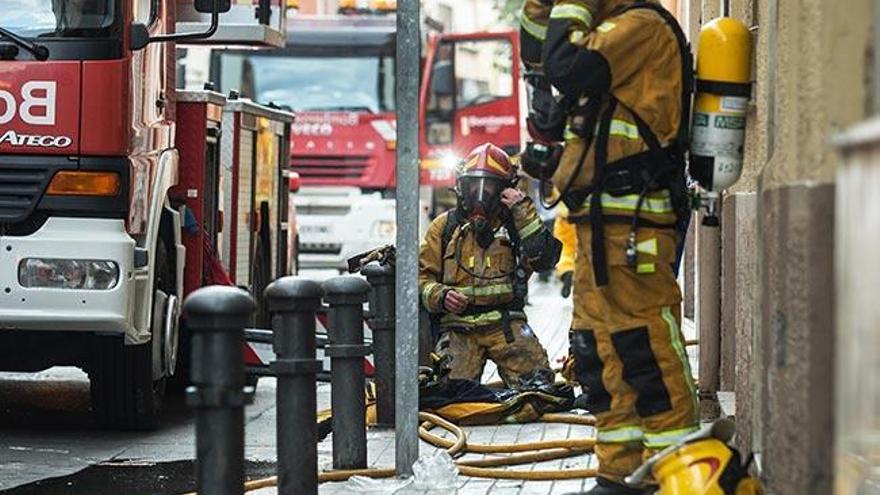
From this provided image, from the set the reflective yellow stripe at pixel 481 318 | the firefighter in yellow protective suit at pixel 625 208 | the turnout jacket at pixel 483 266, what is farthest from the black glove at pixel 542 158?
the reflective yellow stripe at pixel 481 318

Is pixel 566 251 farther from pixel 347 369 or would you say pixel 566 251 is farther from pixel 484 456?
pixel 347 369

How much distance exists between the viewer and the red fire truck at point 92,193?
9164 millimetres

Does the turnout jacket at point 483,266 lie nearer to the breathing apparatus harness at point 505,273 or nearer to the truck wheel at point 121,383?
the breathing apparatus harness at point 505,273

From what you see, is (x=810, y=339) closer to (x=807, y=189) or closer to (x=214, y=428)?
(x=807, y=189)

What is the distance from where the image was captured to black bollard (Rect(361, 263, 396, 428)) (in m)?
9.59

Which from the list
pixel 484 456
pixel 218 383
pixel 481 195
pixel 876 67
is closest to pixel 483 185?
pixel 481 195

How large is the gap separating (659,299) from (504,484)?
1401mm

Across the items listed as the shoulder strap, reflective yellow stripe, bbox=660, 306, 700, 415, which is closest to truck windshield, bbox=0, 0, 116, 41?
the shoulder strap

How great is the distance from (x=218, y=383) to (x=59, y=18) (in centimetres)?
385

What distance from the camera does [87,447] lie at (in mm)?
9617

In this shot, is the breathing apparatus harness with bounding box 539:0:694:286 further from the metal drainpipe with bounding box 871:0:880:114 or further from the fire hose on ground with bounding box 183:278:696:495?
the metal drainpipe with bounding box 871:0:880:114

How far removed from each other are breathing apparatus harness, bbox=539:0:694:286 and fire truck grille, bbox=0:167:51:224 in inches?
133

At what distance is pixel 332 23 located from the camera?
2430 centimetres

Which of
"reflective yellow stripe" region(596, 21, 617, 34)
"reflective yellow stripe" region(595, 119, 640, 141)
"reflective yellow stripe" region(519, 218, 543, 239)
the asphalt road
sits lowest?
the asphalt road
